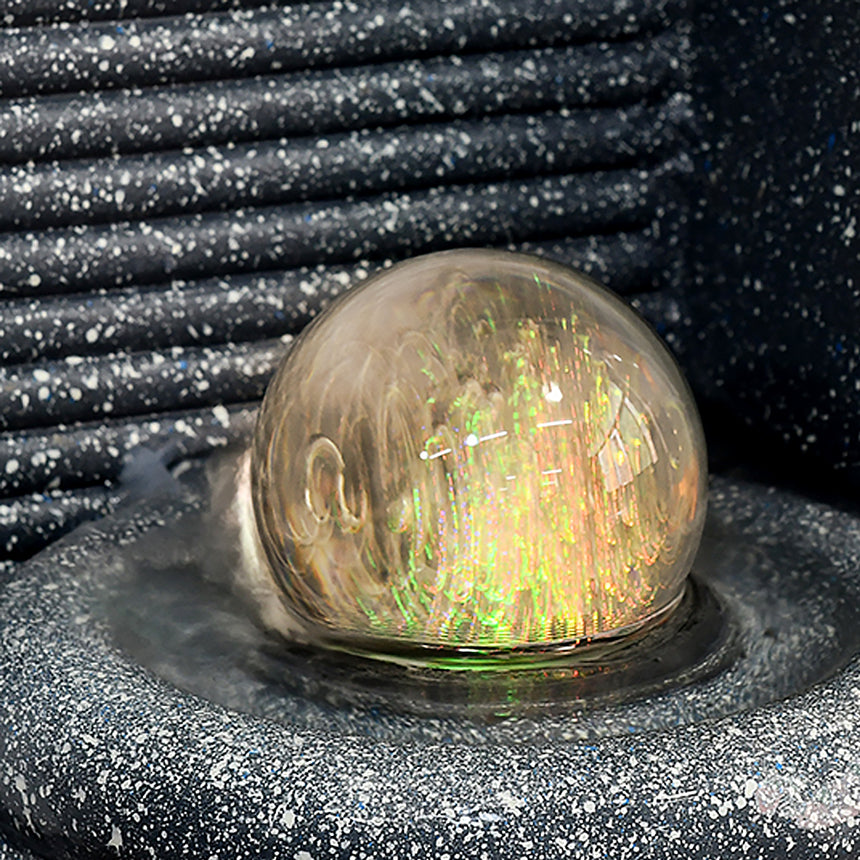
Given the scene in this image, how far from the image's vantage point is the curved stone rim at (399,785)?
547 mm

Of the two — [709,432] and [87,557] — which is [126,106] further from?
[709,432]

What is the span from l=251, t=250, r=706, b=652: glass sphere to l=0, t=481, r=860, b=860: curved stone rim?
0.28ft

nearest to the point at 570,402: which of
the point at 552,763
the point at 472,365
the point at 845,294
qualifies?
the point at 472,365

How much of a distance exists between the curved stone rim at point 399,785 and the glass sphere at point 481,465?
0.28ft

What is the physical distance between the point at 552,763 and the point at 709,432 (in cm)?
48

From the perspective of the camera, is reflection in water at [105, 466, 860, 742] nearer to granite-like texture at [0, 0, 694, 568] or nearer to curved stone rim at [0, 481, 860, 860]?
curved stone rim at [0, 481, 860, 860]

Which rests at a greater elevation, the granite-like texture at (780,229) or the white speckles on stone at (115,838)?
the granite-like texture at (780,229)

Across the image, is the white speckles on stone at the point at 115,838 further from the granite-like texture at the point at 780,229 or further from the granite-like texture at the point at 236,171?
the granite-like texture at the point at 780,229

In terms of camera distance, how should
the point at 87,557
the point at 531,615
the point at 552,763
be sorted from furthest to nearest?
the point at 87,557
the point at 531,615
the point at 552,763

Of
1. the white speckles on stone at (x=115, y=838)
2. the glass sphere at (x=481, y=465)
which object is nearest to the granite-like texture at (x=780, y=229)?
the glass sphere at (x=481, y=465)

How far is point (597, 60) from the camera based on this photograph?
0.95 meters

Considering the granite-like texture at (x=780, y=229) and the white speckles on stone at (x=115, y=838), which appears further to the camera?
the granite-like texture at (x=780, y=229)

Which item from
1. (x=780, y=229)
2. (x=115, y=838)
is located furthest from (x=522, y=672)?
(x=780, y=229)

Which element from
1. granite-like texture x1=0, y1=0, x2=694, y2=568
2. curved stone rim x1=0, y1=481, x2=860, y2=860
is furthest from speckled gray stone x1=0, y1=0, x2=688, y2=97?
curved stone rim x1=0, y1=481, x2=860, y2=860
